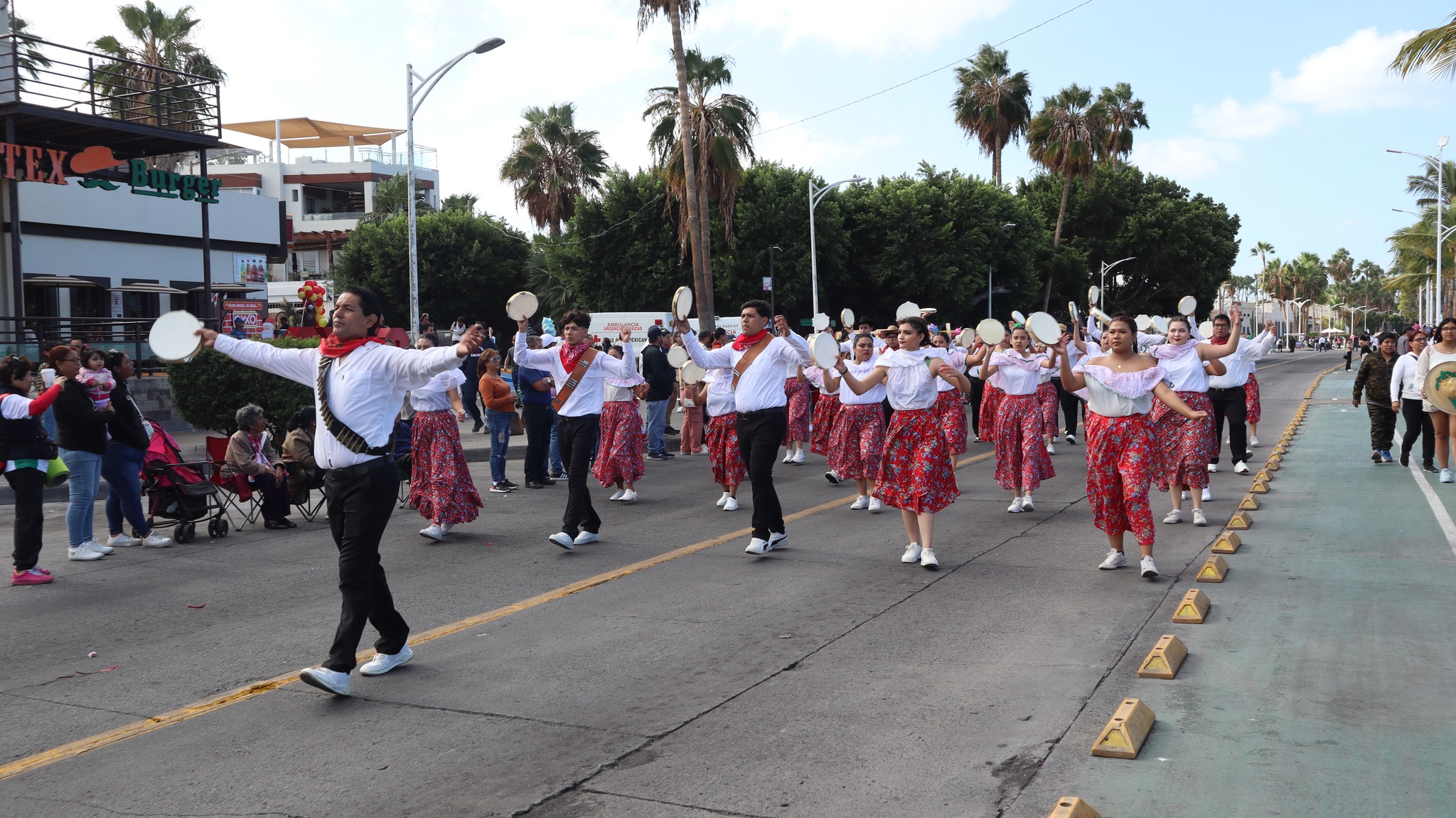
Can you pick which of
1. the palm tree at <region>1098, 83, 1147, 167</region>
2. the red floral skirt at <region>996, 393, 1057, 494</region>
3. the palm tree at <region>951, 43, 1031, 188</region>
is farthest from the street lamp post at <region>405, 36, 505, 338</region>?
the palm tree at <region>1098, 83, 1147, 167</region>

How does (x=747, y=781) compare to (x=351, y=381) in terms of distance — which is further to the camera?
(x=351, y=381)

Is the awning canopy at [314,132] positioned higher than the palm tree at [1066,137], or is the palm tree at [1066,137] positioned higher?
the awning canopy at [314,132]

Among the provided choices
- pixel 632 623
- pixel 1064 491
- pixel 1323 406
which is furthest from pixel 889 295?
pixel 632 623

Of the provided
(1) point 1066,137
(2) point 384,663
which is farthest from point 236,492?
(1) point 1066,137

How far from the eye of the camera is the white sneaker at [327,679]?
17.2 feet

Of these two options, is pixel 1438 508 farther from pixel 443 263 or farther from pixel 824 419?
pixel 443 263

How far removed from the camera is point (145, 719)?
5117 mm

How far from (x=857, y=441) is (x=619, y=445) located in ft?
8.08

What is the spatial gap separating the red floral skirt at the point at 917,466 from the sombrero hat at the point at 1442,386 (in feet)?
24.6

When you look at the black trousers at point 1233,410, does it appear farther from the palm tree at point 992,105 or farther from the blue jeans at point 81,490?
the palm tree at point 992,105

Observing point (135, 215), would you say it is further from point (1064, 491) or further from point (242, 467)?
point (1064, 491)

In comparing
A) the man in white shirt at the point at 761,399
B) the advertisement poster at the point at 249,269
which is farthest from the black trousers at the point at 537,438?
the advertisement poster at the point at 249,269

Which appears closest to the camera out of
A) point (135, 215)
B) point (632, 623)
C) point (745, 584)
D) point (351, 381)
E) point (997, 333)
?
point (351, 381)

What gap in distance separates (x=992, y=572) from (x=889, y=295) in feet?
132
